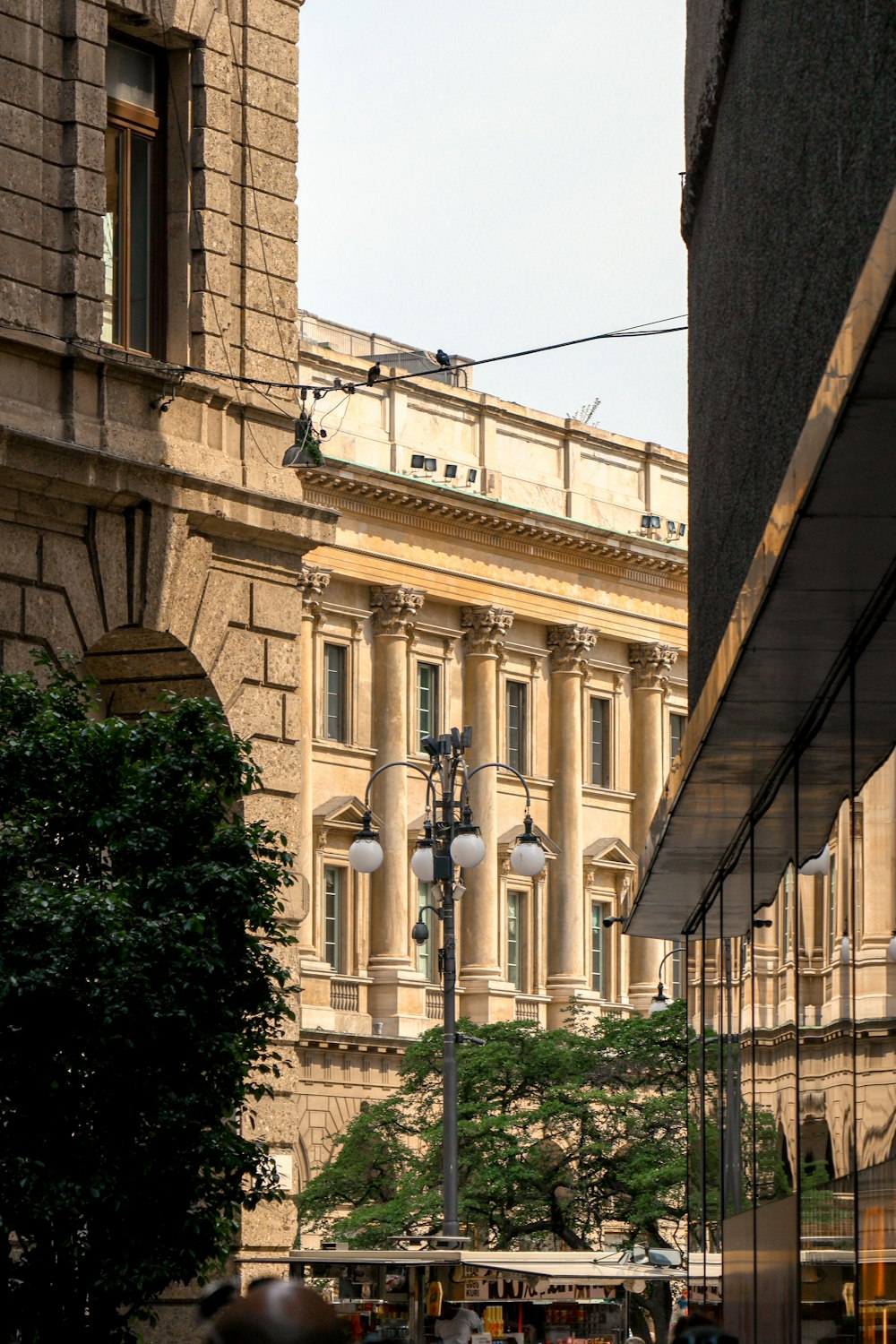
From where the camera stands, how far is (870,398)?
607cm

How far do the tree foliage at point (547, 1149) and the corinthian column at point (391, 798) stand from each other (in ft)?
49.7

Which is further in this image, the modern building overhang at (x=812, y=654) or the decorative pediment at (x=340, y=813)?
the decorative pediment at (x=340, y=813)

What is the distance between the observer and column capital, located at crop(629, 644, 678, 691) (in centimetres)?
8031

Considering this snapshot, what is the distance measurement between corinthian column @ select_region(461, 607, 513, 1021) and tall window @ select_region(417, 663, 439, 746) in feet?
3.62

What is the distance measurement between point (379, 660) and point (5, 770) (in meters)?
55.6

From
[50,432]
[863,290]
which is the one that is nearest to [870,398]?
[863,290]

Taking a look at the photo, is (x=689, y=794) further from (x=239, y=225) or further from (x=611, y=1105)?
(x=611, y=1105)

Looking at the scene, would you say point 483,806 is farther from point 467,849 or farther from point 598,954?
point 467,849

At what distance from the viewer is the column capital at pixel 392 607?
A: 72062 millimetres

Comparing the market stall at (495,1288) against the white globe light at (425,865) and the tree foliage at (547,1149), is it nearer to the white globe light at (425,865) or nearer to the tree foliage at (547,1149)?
the white globe light at (425,865)

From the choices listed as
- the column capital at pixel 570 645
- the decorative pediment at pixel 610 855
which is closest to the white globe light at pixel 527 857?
the decorative pediment at pixel 610 855

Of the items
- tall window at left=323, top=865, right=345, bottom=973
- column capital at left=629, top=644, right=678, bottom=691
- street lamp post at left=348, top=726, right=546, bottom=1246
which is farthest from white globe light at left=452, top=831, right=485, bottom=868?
column capital at left=629, top=644, right=678, bottom=691

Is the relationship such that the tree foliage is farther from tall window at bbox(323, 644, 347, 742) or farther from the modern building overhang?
the modern building overhang

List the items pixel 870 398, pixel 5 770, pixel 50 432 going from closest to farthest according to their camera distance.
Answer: pixel 870 398 → pixel 5 770 → pixel 50 432
